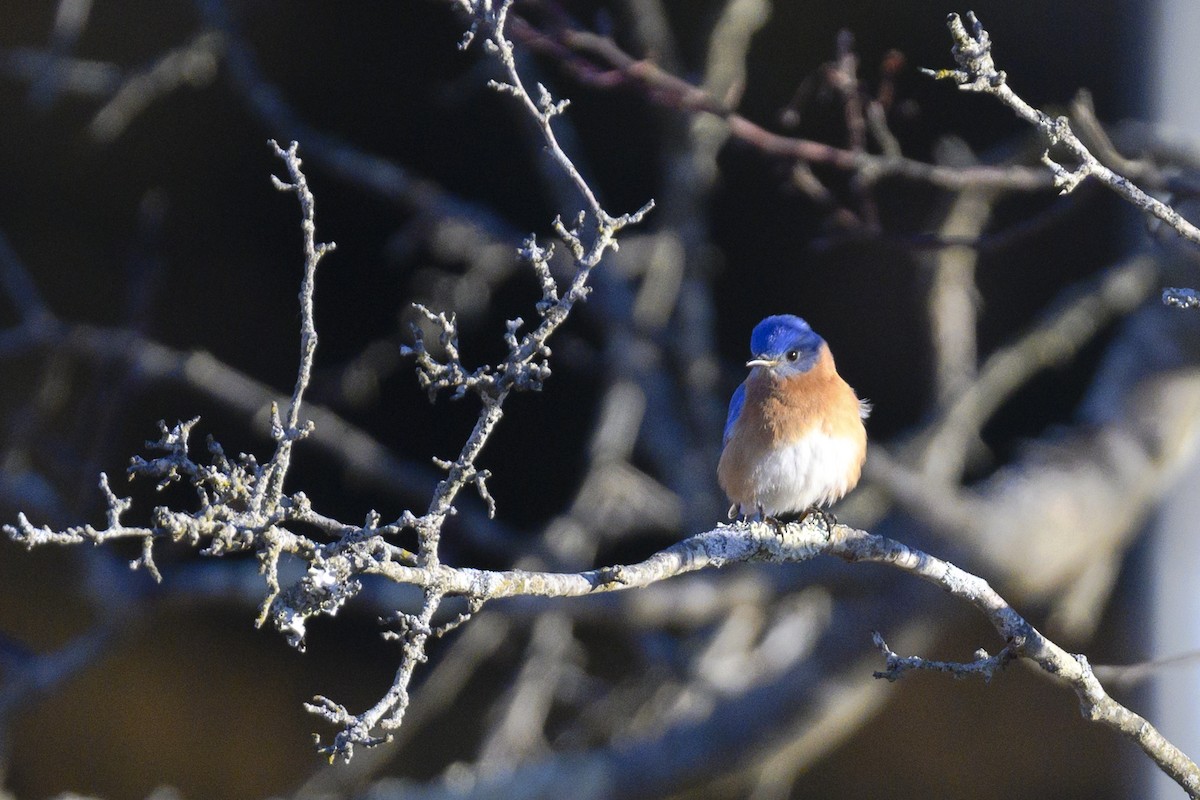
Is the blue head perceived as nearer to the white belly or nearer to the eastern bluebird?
the eastern bluebird

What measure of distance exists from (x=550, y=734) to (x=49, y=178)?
3.33m

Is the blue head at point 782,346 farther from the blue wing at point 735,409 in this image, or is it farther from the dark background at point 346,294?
the dark background at point 346,294

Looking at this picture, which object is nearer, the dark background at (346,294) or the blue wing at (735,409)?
the blue wing at (735,409)

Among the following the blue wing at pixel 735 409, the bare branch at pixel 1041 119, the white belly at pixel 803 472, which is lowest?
the bare branch at pixel 1041 119

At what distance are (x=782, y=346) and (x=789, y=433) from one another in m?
0.25

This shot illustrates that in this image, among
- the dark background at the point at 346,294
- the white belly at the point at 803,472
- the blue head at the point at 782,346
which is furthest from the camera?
the dark background at the point at 346,294

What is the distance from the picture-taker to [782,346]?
10.0ft

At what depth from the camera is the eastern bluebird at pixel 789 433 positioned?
9.66 ft

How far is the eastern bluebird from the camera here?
295 cm

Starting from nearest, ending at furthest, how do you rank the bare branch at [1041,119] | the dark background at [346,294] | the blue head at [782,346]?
the bare branch at [1041,119] → the blue head at [782,346] → the dark background at [346,294]

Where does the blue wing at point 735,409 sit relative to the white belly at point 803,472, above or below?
above

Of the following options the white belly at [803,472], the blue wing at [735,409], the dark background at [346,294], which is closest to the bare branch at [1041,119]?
the white belly at [803,472]

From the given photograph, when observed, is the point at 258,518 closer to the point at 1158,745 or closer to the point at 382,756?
the point at 1158,745

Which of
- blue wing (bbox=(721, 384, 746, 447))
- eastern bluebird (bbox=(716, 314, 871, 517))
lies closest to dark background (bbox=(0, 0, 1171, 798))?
blue wing (bbox=(721, 384, 746, 447))
